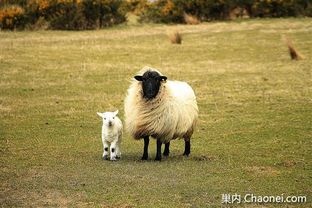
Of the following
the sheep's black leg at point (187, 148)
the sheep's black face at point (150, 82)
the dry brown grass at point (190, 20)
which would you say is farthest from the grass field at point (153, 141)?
the dry brown grass at point (190, 20)

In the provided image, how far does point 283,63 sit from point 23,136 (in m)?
12.5

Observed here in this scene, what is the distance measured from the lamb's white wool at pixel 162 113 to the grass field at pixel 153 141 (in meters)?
0.45

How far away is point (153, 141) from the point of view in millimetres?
14047

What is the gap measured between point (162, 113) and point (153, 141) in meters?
2.21

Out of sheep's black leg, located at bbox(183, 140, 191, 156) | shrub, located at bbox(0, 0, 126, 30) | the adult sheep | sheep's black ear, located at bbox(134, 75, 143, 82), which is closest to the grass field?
sheep's black leg, located at bbox(183, 140, 191, 156)

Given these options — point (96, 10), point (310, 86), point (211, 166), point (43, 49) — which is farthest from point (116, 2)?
point (211, 166)

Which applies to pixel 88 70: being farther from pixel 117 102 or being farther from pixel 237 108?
pixel 237 108

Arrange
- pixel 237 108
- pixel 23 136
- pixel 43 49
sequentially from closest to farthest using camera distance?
pixel 23 136
pixel 237 108
pixel 43 49

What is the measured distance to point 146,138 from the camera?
39.3ft

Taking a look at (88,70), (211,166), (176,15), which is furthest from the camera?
(176,15)

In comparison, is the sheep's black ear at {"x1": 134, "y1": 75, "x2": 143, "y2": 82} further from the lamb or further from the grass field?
the grass field

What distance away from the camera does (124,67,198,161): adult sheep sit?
1186 cm

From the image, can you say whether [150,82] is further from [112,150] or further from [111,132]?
[112,150]

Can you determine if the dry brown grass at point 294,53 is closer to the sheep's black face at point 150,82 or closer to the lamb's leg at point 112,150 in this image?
the sheep's black face at point 150,82
